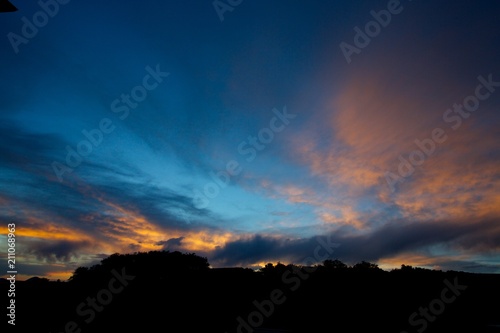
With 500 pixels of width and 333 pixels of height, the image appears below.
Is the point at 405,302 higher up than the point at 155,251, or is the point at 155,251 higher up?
the point at 155,251

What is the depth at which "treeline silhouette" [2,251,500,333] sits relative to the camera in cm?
1002

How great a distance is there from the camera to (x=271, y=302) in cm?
1170

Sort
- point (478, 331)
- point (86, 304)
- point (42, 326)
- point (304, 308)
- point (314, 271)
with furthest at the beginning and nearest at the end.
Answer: point (86, 304) → point (42, 326) → point (314, 271) → point (304, 308) → point (478, 331)

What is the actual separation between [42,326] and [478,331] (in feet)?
54.3

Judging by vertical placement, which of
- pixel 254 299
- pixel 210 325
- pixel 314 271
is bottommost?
pixel 210 325

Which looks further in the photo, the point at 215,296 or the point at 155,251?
the point at 155,251

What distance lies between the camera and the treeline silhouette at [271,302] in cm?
1002

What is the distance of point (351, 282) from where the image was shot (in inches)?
452

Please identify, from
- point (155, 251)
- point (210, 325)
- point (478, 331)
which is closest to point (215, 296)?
point (210, 325)

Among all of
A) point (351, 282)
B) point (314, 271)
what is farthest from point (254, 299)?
point (351, 282)

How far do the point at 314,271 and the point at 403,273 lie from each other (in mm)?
3445

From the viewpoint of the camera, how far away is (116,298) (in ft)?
47.6

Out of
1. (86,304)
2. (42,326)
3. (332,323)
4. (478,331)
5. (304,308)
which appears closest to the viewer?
(478,331)

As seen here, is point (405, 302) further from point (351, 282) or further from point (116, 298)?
Answer: point (116, 298)
